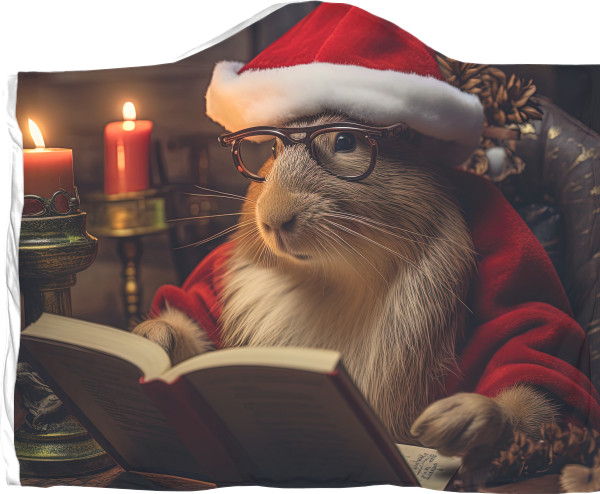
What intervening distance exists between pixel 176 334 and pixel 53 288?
282mm

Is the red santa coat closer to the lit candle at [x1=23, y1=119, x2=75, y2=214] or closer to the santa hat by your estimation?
the santa hat

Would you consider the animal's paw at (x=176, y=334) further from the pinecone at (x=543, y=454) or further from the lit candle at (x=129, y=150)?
the pinecone at (x=543, y=454)

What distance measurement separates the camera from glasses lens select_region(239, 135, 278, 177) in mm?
1495

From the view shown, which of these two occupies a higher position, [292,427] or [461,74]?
[461,74]

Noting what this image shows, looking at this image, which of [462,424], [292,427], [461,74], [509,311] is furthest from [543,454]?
[461,74]

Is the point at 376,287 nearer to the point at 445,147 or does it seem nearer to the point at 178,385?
A: the point at 445,147

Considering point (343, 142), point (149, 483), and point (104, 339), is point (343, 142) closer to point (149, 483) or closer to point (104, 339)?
point (104, 339)

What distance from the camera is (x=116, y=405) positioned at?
1.51 m

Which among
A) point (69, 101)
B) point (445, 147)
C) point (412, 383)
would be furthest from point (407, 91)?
point (69, 101)

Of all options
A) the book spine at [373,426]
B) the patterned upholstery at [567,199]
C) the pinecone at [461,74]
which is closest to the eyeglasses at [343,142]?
the pinecone at [461,74]

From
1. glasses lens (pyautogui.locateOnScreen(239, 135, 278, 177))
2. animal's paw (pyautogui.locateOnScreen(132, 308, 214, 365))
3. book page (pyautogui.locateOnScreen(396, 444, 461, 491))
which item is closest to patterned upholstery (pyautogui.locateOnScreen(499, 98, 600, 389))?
book page (pyautogui.locateOnScreen(396, 444, 461, 491))

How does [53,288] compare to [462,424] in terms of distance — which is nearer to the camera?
[462,424]

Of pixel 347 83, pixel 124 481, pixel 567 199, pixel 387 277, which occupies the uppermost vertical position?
pixel 347 83

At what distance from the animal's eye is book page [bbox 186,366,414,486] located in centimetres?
44
